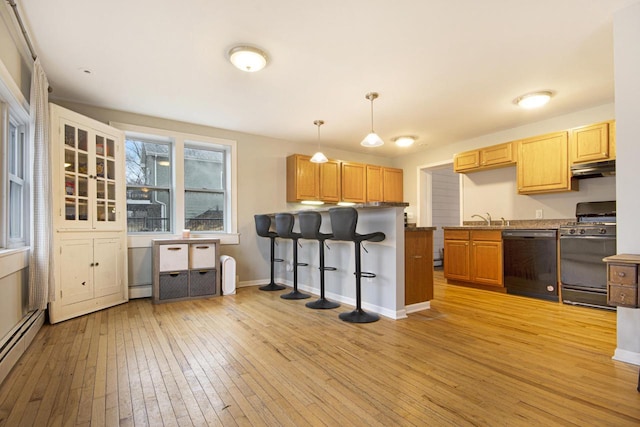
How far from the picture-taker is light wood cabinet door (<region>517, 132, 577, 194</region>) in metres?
4.39

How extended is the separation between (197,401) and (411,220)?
18.7 feet

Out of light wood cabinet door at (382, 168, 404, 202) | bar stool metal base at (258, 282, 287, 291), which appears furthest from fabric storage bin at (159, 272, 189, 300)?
light wood cabinet door at (382, 168, 404, 202)

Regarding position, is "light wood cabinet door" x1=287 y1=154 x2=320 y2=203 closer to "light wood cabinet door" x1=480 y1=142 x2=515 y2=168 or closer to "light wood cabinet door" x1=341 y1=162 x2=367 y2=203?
"light wood cabinet door" x1=341 y1=162 x2=367 y2=203

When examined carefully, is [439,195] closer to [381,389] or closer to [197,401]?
[381,389]

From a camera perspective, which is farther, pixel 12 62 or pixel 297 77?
pixel 297 77

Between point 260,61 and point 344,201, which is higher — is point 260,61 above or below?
above

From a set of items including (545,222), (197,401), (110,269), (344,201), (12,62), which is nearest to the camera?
(197,401)

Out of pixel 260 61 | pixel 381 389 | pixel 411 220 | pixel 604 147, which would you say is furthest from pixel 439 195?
pixel 381 389

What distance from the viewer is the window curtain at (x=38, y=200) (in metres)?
2.95

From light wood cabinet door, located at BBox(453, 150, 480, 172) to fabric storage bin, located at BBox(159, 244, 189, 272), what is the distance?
4601mm

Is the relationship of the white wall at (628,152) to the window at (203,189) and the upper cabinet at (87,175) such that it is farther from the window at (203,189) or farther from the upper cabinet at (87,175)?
the upper cabinet at (87,175)

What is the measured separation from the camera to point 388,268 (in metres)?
3.48

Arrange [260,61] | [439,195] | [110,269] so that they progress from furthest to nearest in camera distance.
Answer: [439,195], [110,269], [260,61]

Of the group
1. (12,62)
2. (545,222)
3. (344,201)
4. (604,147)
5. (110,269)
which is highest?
(12,62)
